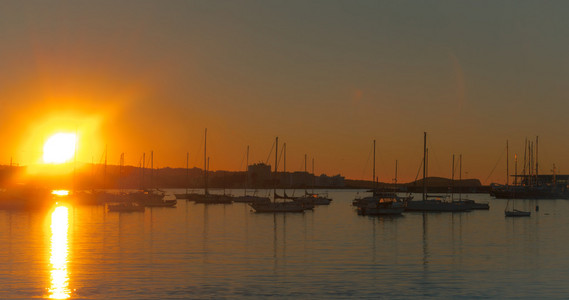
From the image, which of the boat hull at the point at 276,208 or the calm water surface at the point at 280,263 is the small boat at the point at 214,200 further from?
the calm water surface at the point at 280,263

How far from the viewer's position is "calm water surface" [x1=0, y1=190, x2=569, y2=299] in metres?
31.0

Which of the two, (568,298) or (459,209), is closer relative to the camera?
(568,298)

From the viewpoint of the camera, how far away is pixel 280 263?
41.2 metres

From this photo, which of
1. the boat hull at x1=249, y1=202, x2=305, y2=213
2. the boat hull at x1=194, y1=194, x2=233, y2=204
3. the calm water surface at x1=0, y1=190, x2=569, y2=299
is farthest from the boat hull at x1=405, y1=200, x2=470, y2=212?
the boat hull at x1=194, y1=194, x2=233, y2=204

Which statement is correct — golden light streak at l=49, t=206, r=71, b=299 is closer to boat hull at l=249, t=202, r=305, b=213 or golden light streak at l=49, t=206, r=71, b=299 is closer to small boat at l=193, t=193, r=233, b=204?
boat hull at l=249, t=202, r=305, b=213

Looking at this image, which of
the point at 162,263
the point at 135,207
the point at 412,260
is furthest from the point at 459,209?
the point at 162,263

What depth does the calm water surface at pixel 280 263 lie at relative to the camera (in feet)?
102

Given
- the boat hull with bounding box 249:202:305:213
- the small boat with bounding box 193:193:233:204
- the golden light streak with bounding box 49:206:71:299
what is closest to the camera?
the golden light streak with bounding box 49:206:71:299

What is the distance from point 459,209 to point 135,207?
5223 centimetres

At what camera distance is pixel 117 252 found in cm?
4719

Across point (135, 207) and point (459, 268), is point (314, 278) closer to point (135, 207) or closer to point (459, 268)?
point (459, 268)

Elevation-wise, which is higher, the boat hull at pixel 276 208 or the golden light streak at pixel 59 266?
the boat hull at pixel 276 208

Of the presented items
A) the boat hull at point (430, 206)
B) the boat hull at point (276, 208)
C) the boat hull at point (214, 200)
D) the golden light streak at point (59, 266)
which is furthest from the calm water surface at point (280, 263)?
the boat hull at point (214, 200)

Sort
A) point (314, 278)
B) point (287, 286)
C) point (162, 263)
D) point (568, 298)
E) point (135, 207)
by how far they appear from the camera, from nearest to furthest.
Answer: point (568, 298), point (287, 286), point (314, 278), point (162, 263), point (135, 207)
